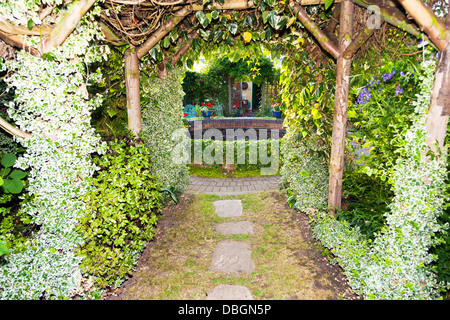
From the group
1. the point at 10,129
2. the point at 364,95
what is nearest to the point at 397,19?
the point at 364,95

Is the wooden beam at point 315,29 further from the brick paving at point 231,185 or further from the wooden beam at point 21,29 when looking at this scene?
the brick paving at point 231,185

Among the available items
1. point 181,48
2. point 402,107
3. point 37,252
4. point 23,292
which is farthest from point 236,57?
point 23,292

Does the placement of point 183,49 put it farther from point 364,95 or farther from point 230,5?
point 364,95

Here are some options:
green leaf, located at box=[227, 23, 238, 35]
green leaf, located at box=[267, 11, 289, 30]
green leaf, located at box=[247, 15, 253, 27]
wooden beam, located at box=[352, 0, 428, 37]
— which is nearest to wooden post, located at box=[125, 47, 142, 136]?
green leaf, located at box=[227, 23, 238, 35]

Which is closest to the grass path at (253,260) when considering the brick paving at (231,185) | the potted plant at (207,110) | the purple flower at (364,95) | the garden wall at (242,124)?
the brick paving at (231,185)

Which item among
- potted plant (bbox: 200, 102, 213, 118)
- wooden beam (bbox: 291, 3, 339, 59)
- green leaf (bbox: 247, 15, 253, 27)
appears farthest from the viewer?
potted plant (bbox: 200, 102, 213, 118)

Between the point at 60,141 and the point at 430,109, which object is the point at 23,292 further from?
the point at 430,109

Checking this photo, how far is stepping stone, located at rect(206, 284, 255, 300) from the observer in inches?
102

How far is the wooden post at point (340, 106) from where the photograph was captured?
3072 mm

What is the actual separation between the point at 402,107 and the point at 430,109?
429 millimetres

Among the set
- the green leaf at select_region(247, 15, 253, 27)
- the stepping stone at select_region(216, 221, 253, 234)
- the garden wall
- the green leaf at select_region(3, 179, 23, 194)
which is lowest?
the stepping stone at select_region(216, 221, 253, 234)

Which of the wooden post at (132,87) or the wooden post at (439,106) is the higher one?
the wooden post at (132,87)

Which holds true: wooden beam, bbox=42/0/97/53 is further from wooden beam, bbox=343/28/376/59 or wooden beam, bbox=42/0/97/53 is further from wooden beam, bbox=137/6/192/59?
wooden beam, bbox=343/28/376/59

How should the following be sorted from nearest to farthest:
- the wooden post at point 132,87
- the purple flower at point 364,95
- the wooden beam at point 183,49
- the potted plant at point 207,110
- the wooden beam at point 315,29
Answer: the purple flower at point 364,95, the wooden beam at point 315,29, the wooden post at point 132,87, the wooden beam at point 183,49, the potted plant at point 207,110
